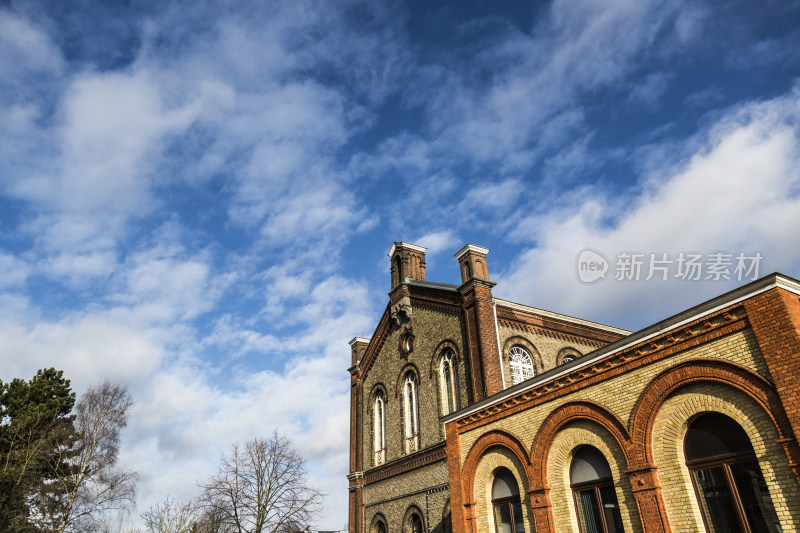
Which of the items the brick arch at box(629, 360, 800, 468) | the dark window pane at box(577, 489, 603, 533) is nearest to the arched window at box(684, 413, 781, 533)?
the brick arch at box(629, 360, 800, 468)

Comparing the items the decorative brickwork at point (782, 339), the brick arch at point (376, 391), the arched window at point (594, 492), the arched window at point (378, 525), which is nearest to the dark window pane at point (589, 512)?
the arched window at point (594, 492)

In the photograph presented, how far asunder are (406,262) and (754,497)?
18457 millimetres

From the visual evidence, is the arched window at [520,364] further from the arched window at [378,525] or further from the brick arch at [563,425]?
the arched window at [378,525]

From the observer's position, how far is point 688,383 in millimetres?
9094

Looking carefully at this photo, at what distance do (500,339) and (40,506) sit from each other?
75.4 ft

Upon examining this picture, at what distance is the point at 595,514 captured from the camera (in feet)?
35.1

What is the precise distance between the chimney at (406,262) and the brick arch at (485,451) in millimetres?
11852

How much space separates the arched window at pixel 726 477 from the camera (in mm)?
8158

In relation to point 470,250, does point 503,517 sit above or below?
below

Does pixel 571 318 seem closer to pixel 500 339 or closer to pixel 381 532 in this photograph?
pixel 500 339

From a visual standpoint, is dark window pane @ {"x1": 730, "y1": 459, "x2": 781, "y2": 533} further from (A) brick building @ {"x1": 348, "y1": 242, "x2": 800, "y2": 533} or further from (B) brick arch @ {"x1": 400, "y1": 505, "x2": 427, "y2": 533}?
(B) brick arch @ {"x1": 400, "y1": 505, "x2": 427, "y2": 533}

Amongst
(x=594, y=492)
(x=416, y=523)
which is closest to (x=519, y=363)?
(x=416, y=523)

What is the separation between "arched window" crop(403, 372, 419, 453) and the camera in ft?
70.5

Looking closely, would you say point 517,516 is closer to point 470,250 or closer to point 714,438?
point 714,438
